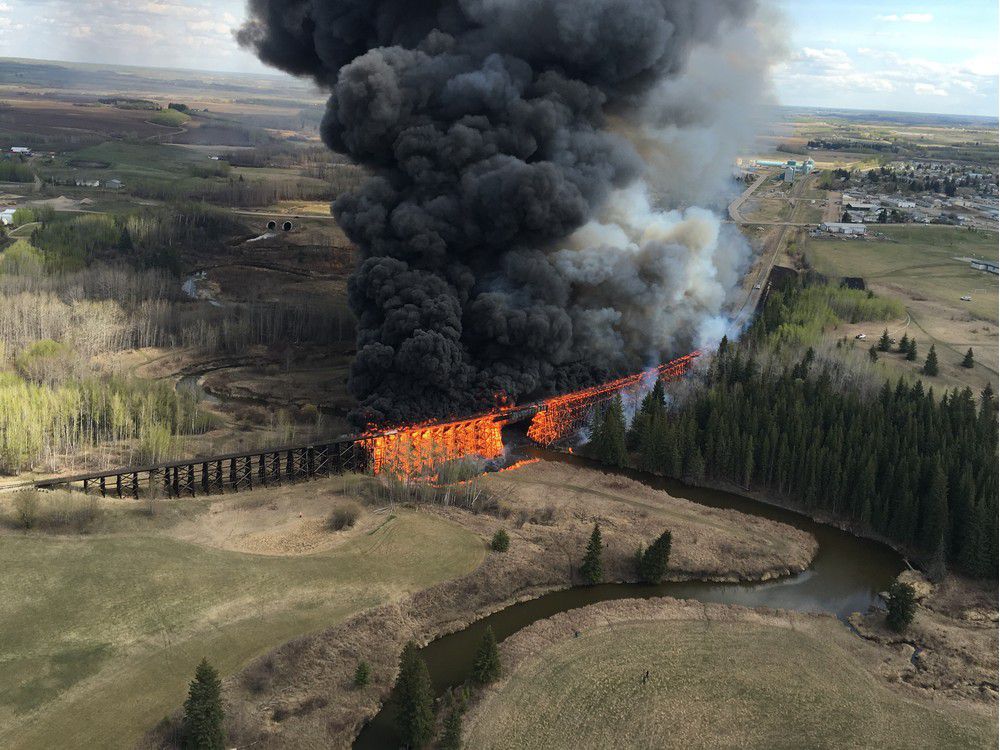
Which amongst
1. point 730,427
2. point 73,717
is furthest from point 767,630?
point 73,717

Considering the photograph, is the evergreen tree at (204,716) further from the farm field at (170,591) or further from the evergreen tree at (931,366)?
the evergreen tree at (931,366)

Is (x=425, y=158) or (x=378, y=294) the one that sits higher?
(x=425, y=158)

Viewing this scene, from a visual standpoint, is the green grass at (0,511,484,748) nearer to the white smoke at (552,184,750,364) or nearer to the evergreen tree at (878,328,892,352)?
the white smoke at (552,184,750,364)

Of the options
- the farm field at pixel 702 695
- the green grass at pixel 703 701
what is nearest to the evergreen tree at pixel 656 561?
the farm field at pixel 702 695

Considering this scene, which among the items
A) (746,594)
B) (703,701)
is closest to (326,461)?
(746,594)

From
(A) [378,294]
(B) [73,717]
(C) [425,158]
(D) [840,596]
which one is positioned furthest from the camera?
(C) [425,158]

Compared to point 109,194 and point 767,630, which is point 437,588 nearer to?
point 767,630

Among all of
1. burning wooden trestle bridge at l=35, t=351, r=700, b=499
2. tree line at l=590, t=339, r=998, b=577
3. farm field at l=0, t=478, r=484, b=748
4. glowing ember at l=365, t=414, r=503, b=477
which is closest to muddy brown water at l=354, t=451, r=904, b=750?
tree line at l=590, t=339, r=998, b=577
